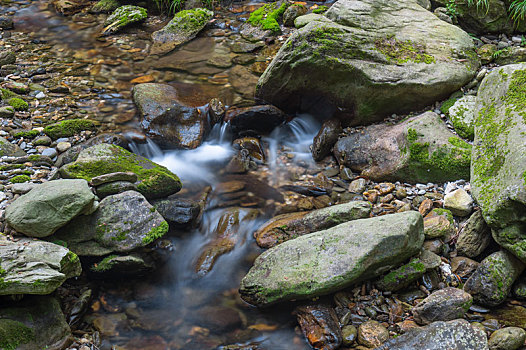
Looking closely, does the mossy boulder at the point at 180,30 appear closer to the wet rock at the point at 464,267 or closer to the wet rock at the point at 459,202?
the wet rock at the point at 459,202

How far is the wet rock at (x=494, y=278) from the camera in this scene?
155 inches

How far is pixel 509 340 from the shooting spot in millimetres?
3400

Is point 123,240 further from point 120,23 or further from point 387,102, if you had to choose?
point 120,23

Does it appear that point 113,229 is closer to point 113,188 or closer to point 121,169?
point 113,188

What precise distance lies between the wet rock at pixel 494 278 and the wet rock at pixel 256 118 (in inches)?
169

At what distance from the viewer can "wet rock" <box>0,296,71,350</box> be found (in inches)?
139

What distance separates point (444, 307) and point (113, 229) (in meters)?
3.67

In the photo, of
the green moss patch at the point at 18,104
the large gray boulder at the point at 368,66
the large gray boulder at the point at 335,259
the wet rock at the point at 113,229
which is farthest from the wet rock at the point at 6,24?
the large gray boulder at the point at 335,259

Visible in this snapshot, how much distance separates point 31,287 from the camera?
3531 mm

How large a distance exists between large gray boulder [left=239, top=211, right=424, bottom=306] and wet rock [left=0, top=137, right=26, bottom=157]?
391 cm

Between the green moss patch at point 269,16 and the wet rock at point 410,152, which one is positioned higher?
the green moss patch at point 269,16

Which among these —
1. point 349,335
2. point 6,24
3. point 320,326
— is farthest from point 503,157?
point 6,24

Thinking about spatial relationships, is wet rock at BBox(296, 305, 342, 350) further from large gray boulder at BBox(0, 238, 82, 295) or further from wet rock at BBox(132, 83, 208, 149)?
wet rock at BBox(132, 83, 208, 149)

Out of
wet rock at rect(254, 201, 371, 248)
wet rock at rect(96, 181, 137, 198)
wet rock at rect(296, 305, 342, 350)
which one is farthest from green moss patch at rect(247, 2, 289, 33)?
wet rock at rect(296, 305, 342, 350)
